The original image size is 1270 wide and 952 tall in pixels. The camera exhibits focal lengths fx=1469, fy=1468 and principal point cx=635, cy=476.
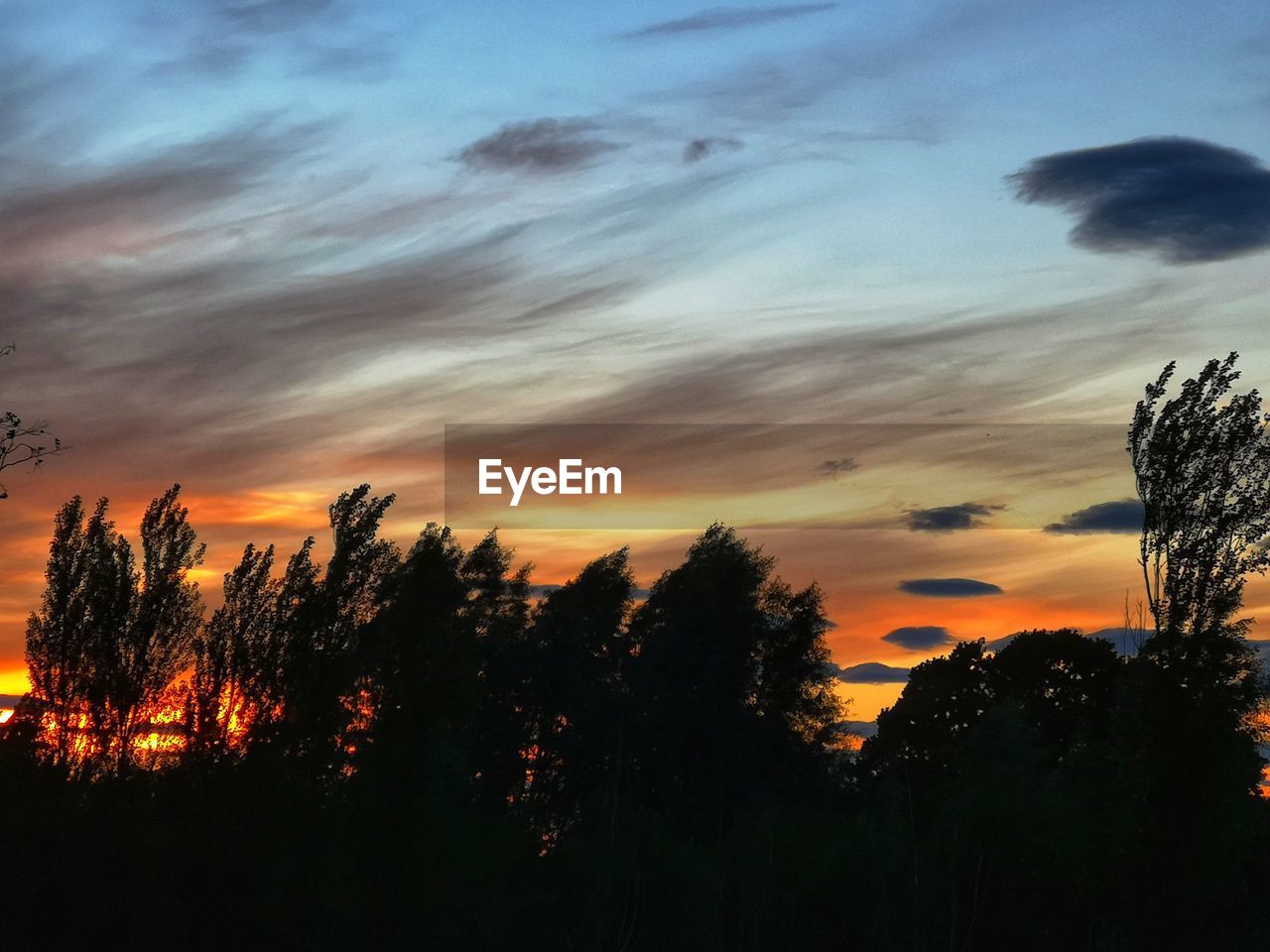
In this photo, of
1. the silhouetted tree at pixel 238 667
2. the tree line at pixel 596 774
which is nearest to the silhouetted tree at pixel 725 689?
the tree line at pixel 596 774

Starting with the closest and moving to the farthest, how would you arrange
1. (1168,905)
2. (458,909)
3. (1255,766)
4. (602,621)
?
(1168,905), (1255,766), (458,909), (602,621)

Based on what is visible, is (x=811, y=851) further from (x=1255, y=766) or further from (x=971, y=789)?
(x=1255, y=766)

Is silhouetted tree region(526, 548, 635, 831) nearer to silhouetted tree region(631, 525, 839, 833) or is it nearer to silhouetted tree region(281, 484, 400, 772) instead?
silhouetted tree region(631, 525, 839, 833)

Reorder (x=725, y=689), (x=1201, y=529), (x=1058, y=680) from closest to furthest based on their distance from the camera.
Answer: (x=1201, y=529)
(x=725, y=689)
(x=1058, y=680)

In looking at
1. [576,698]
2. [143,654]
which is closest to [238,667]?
[143,654]

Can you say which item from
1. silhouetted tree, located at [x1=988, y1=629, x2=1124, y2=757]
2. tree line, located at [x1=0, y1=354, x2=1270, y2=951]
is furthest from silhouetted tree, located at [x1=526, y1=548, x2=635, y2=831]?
silhouetted tree, located at [x1=988, y1=629, x2=1124, y2=757]

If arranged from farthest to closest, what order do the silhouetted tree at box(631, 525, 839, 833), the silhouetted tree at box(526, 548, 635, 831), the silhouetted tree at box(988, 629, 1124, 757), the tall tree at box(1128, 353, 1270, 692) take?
1. the silhouetted tree at box(988, 629, 1124, 757)
2. the silhouetted tree at box(526, 548, 635, 831)
3. the silhouetted tree at box(631, 525, 839, 833)
4. the tall tree at box(1128, 353, 1270, 692)

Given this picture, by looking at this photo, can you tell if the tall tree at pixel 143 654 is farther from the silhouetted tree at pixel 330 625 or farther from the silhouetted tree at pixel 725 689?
the silhouetted tree at pixel 725 689

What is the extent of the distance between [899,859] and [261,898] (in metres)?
25.4

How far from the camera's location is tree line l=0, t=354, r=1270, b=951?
42281 millimetres

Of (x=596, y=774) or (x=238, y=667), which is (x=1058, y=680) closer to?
(x=596, y=774)

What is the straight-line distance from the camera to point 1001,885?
56.8 meters

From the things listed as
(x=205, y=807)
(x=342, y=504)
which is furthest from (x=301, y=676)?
(x=342, y=504)

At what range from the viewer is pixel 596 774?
66875 mm
